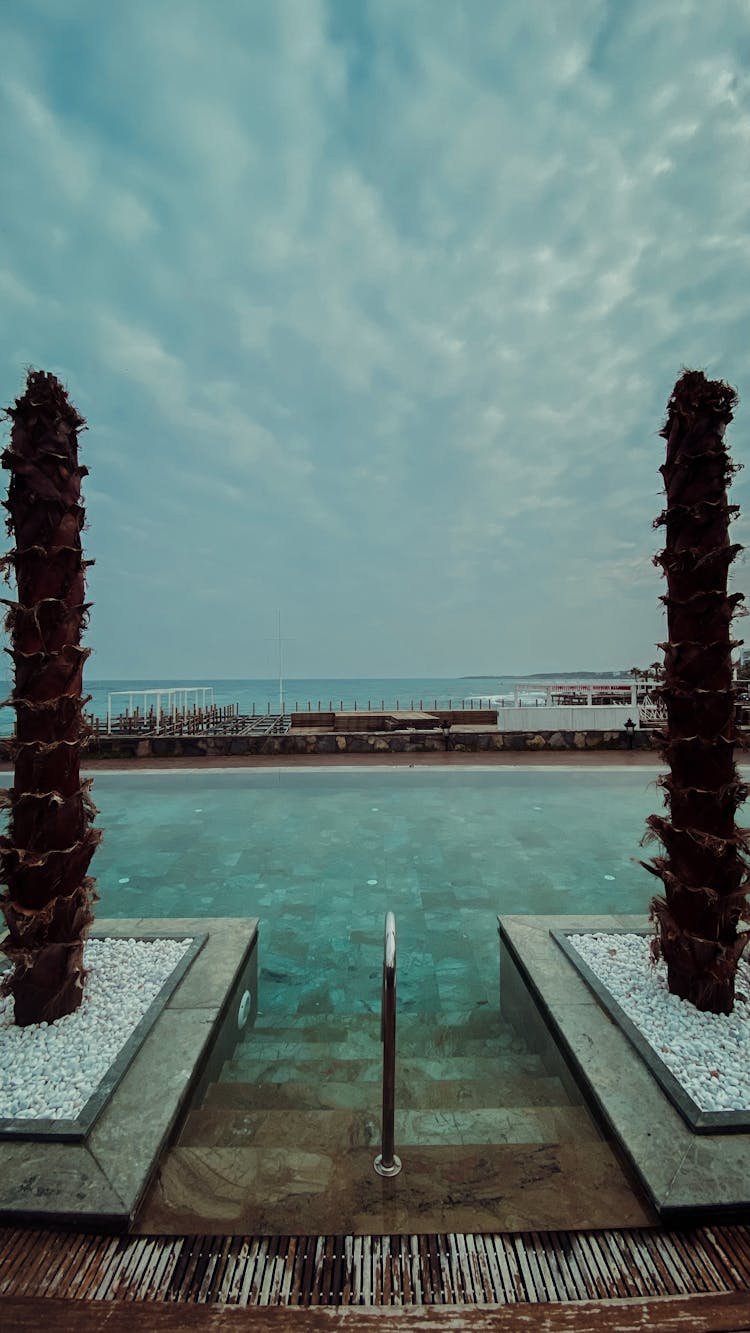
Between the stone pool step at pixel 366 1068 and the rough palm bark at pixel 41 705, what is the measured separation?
39.6 inches

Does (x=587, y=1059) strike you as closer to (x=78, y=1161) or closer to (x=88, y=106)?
(x=78, y=1161)

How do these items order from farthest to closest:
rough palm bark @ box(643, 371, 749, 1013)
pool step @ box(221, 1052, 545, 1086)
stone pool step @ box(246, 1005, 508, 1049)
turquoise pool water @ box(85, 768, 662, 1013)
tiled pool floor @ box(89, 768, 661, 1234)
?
turquoise pool water @ box(85, 768, 662, 1013)
stone pool step @ box(246, 1005, 508, 1049)
pool step @ box(221, 1052, 545, 1086)
rough palm bark @ box(643, 371, 749, 1013)
tiled pool floor @ box(89, 768, 661, 1234)

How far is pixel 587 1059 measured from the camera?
2.44 m

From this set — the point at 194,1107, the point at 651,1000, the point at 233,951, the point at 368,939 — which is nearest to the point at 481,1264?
the point at 194,1107

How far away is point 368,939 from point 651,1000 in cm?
233

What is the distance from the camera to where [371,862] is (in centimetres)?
619

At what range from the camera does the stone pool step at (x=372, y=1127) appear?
213 cm

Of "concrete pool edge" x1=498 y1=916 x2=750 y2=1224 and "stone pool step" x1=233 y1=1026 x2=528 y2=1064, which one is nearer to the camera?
"concrete pool edge" x1=498 y1=916 x2=750 y2=1224

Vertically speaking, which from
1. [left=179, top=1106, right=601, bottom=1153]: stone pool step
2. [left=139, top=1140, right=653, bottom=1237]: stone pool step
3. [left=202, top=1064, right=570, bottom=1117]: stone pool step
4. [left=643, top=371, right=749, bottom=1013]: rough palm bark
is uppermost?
[left=643, top=371, right=749, bottom=1013]: rough palm bark

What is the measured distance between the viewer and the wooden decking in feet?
4.97

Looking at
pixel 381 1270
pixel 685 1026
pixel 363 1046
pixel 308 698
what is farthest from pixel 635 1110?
pixel 308 698

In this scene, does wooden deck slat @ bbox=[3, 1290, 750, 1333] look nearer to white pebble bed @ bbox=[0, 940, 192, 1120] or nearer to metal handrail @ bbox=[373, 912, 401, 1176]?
metal handrail @ bbox=[373, 912, 401, 1176]

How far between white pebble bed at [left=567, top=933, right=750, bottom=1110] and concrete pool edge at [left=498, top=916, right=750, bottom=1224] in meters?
0.12

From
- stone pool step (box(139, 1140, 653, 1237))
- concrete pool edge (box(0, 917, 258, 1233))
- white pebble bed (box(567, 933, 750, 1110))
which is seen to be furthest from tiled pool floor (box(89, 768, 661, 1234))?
white pebble bed (box(567, 933, 750, 1110))
